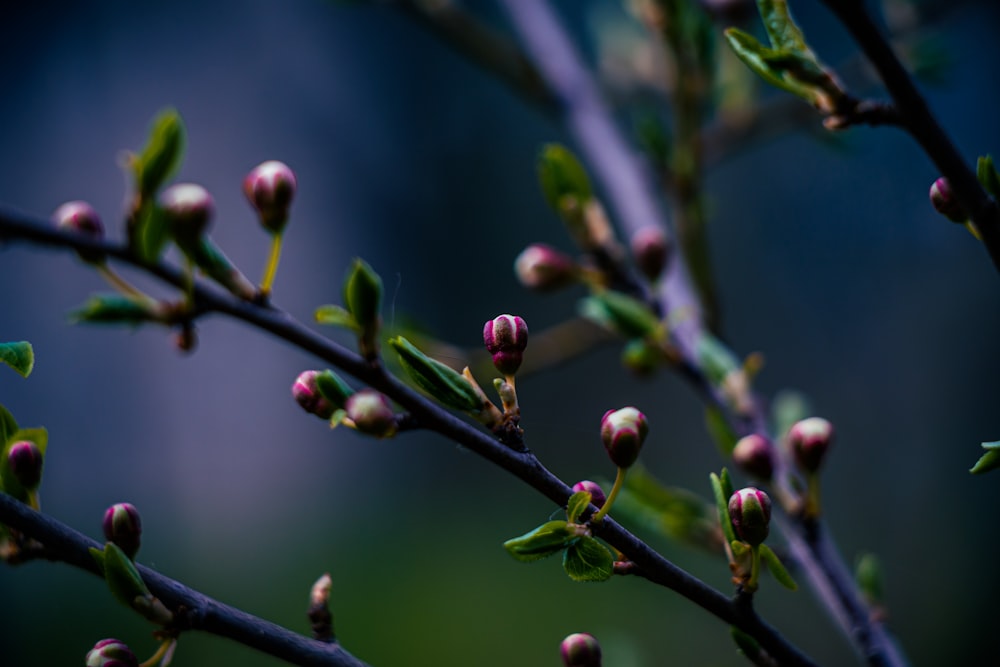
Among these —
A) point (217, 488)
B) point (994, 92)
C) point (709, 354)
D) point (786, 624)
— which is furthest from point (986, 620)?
point (217, 488)

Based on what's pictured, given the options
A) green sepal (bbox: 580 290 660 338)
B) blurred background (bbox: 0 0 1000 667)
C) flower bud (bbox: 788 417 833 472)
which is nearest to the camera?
flower bud (bbox: 788 417 833 472)

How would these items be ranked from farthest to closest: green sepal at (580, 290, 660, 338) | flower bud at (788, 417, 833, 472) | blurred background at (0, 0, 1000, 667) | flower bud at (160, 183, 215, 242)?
blurred background at (0, 0, 1000, 667), green sepal at (580, 290, 660, 338), flower bud at (788, 417, 833, 472), flower bud at (160, 183, 215, 242)

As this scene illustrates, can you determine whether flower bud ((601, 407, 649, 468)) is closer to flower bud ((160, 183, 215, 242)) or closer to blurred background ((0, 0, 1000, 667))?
flower bud ((160, 183, 215, 242))

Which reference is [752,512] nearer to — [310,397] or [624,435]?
[624,435]

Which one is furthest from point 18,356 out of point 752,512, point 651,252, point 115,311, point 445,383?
point 651,252

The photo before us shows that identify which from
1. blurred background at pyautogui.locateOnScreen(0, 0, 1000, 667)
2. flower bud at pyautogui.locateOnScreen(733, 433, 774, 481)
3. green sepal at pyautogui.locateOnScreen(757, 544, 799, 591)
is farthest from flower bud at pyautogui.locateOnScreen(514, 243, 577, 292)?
blurred background at pyautogui.locateOnScreen(0, 0, 1000, 667)

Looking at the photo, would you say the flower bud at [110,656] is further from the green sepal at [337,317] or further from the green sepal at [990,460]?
the green sepal at [990,460]

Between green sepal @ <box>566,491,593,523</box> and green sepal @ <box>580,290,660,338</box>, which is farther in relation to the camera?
green sepal @ <box>580,290,660,338</box>
